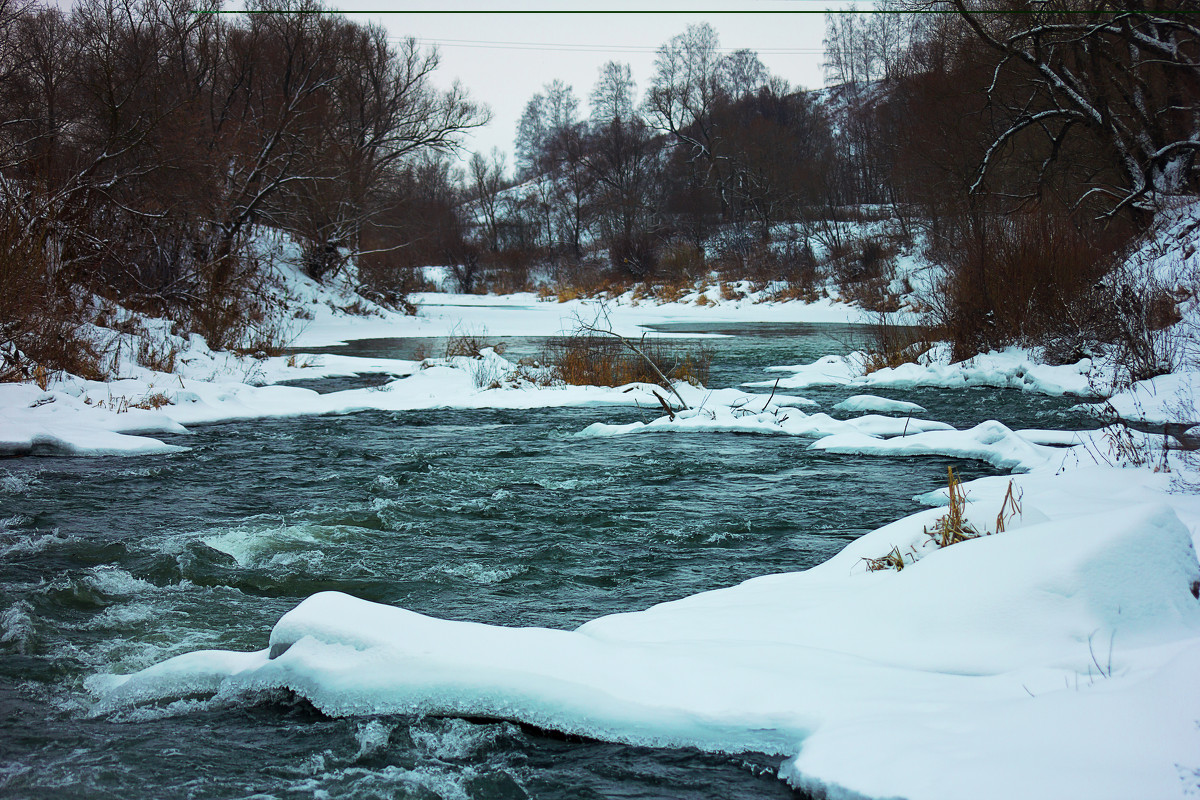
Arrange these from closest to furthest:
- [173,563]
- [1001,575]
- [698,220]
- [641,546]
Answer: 1. [1001,575]
2. [173,563]
3. [641,546]
4. [698,220]

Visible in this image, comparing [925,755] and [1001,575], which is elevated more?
[1001,575]

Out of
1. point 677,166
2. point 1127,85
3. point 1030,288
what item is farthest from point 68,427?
point 677,166

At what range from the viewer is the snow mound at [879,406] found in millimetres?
9758

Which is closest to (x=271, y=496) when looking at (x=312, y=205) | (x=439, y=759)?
(x=439, y=759)

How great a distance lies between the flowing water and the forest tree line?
154 inches

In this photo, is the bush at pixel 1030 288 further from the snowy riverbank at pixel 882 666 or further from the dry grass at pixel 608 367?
the snowy riverbank at pixel 882 666

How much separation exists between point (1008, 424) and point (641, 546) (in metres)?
5.28

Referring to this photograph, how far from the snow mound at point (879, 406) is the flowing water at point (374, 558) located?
0.31 m

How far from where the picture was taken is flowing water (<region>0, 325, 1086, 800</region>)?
8.72 ft

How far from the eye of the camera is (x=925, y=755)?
2.28 m

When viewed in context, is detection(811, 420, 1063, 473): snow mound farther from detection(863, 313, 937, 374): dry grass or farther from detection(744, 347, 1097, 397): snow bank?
detection(863, 313, 937, 374): dry grass

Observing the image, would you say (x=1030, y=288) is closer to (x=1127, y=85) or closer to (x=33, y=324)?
(x=1127, y=85)

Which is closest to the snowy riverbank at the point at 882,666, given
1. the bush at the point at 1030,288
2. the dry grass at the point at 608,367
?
the bush at the point at 1030,288

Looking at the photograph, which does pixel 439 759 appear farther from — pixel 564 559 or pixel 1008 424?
pixel 1008 424
